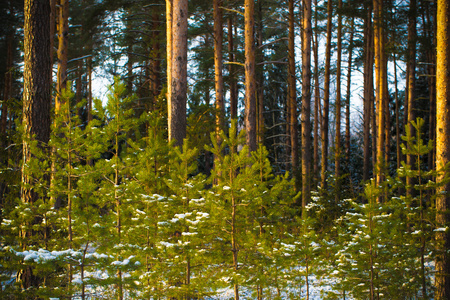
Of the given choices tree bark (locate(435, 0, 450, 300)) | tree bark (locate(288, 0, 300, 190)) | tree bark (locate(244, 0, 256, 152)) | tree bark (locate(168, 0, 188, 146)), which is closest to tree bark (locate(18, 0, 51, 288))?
tree bark (locate(168, 0, 188, 146))

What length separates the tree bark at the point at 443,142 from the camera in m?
5.65

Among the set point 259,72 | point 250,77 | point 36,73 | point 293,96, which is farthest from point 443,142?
point 259,72

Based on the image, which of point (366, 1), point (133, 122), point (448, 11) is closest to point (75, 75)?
point (366, 1)

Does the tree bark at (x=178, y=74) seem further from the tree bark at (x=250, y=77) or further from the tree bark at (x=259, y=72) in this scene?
the tree bark at (x=259, y=72)

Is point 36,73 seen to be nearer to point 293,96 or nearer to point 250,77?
point 250,77

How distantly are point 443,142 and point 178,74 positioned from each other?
4620mm

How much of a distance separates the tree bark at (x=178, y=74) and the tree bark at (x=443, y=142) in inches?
167

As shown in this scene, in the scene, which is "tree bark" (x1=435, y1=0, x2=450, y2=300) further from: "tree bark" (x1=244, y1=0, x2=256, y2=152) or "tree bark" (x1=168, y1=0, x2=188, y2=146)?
"tree bark" (x1=168, y1=0, x2=188, y2=146)

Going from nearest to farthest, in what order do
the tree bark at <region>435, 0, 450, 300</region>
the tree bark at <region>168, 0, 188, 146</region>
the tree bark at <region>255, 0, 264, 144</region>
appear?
the tree bark at <region>435, 0, 450, 300</region> → the tree bark at <region>168, 0, 188, 146</region> → the tree bark at <region>255, 0, 264, 144</region>

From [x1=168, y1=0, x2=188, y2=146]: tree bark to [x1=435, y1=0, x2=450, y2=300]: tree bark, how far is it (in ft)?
13.9

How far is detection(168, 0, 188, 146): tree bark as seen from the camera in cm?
630

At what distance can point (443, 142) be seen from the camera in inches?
233

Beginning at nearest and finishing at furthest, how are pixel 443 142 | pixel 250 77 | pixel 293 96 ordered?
pixel 443 142 → pixel 250 77 → pixel 293 96

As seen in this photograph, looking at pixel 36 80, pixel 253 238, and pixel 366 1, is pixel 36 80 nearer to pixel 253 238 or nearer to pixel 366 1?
pixel 253 238
